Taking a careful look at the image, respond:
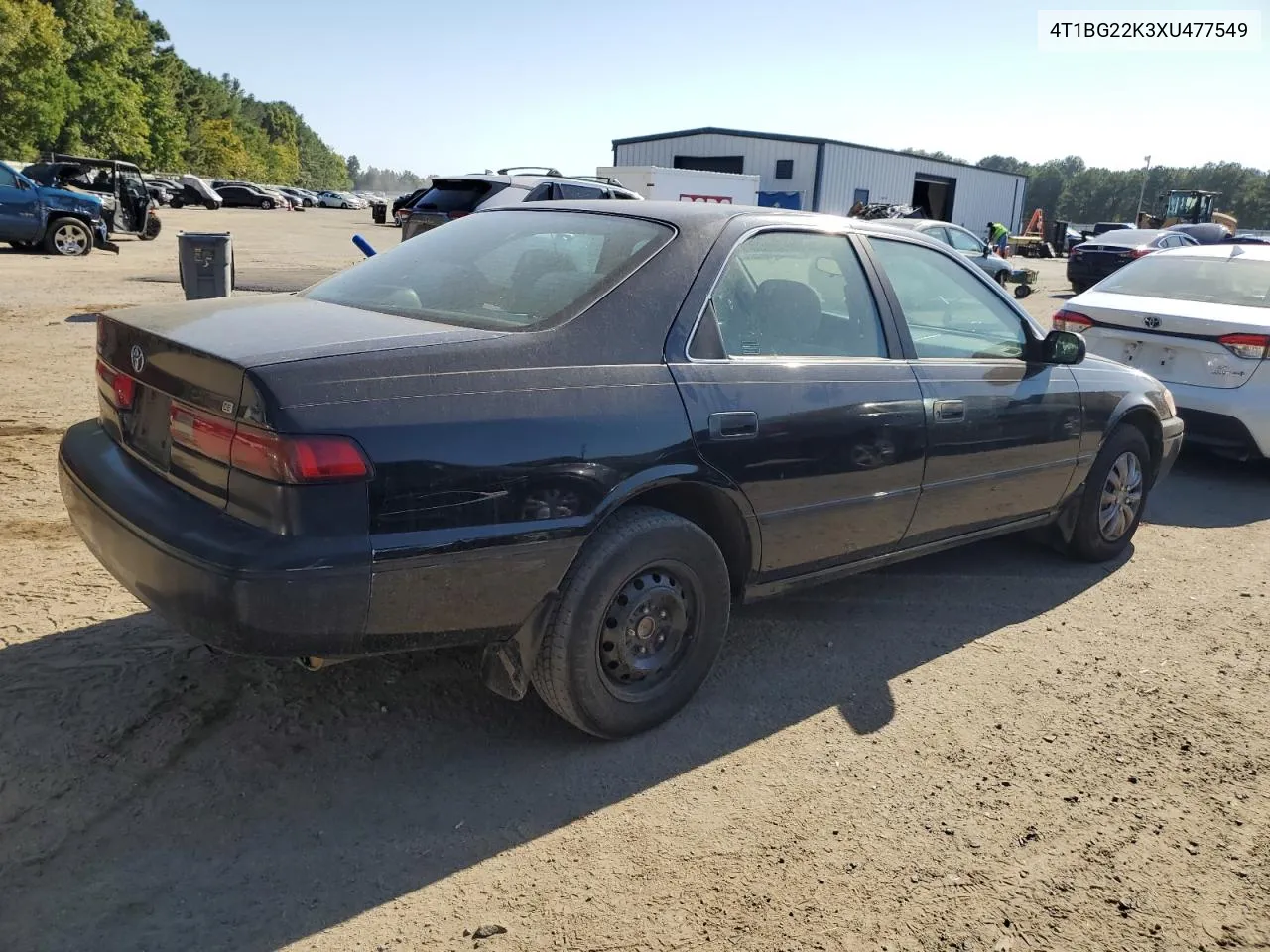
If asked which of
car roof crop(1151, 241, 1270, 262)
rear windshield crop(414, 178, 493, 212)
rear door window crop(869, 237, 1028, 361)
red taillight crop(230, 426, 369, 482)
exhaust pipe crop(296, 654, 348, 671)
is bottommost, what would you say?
exhaust pipe crop(296, 654, 348, 671)

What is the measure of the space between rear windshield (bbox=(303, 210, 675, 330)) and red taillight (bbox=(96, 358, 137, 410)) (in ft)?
2.23

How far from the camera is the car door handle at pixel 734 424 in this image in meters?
3.10

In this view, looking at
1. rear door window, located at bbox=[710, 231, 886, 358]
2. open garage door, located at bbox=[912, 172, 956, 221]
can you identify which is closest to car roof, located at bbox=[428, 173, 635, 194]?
rear door window, located at bbox=[710, 231, 886, 358]

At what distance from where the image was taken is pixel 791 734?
3.30 metres

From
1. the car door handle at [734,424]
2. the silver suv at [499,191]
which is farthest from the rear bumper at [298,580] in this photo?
the silver suv at [499,191]

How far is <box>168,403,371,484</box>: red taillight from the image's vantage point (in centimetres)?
237

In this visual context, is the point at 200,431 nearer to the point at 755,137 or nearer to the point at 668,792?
the point at 668,792

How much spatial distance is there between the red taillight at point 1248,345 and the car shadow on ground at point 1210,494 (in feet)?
3.08

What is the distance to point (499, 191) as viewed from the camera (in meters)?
15.0

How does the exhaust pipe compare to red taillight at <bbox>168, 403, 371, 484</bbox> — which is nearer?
red taillight at <bbox>168, 403, 371, 484</bbox>

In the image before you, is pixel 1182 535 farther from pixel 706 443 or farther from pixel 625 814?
pixel 625 814

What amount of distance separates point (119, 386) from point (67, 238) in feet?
60.0

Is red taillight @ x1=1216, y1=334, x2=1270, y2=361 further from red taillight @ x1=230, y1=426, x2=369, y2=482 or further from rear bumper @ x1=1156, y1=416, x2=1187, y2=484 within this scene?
red taillight @ x1=230, y1=426, x2=369, y2=482

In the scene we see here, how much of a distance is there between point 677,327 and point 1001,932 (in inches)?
74.5
